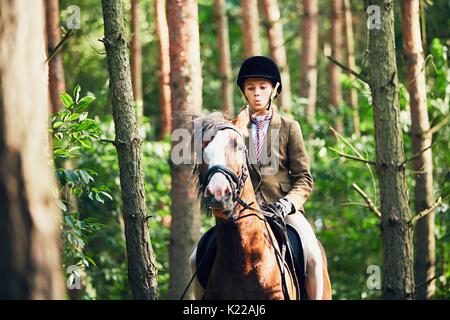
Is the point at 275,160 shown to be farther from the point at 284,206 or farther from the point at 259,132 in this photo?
the point at 284,206

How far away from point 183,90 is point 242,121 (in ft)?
16.4

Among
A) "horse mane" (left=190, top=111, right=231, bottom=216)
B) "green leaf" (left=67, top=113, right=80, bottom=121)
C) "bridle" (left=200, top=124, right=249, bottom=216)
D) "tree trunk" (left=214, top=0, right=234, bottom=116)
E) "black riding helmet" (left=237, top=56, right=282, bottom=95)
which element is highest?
"tree trunk" (left=214, top=0, right=234, bottom=116)

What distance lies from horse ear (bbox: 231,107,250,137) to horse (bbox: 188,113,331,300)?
1 cm

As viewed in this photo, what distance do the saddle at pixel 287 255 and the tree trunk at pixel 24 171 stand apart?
282 centimetres

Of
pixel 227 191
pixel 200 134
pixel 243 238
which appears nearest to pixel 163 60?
pixel 200 134

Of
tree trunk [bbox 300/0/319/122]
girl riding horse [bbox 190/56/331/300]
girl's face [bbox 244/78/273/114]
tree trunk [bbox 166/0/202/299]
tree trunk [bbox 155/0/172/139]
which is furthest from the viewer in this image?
tree trunk [bbox 300/0/319/122]

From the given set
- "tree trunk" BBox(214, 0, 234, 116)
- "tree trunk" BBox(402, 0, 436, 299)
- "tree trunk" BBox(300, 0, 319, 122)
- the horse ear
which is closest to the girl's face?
the horse ear

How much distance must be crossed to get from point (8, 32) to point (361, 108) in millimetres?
13556

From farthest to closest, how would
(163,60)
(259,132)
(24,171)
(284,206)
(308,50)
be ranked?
(308,50) < (163,60) < (259,132) < (284,206) < (24,171)

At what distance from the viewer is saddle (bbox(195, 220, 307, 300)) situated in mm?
8117

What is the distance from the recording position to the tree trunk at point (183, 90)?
1292 centimetres

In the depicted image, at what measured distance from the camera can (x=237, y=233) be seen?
7543 mm

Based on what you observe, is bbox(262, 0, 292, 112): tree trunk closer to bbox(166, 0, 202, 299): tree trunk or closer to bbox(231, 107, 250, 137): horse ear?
bbox(166, 0, 202, 299): tree trunk

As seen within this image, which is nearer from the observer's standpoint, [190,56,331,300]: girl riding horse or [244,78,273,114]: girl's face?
[190,56,331,300]: girl riding horse
